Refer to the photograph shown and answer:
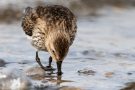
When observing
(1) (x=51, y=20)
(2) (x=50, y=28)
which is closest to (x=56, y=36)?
(2) (x=50, y=28)

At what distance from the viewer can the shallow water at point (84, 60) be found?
894cm

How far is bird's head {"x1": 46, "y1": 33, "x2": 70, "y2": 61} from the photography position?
923 centimetres

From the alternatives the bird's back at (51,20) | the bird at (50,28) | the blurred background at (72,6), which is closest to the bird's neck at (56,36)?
the bird at (50,28)

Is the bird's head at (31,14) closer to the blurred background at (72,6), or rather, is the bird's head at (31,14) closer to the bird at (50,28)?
the bird at (50,28)

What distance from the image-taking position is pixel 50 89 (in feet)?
28.7

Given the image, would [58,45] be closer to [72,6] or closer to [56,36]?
[56,36]

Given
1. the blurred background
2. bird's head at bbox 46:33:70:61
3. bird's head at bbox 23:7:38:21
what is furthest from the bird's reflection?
the blurred background

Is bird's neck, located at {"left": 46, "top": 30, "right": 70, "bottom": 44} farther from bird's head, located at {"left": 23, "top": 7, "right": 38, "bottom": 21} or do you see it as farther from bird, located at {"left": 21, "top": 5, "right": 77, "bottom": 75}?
bird's head, located at {"left": 23, "top": 7, "right": 38, "bottom": 21}

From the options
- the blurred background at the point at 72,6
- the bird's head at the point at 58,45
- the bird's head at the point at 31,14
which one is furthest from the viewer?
the blurred background at the point at 72,6

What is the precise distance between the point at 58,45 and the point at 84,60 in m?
1.97

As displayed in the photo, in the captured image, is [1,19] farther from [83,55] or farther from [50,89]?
[50,89]

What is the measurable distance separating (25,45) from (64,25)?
249 cm

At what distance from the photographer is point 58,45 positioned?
932cm

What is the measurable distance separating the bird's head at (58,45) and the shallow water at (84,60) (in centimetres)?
40
